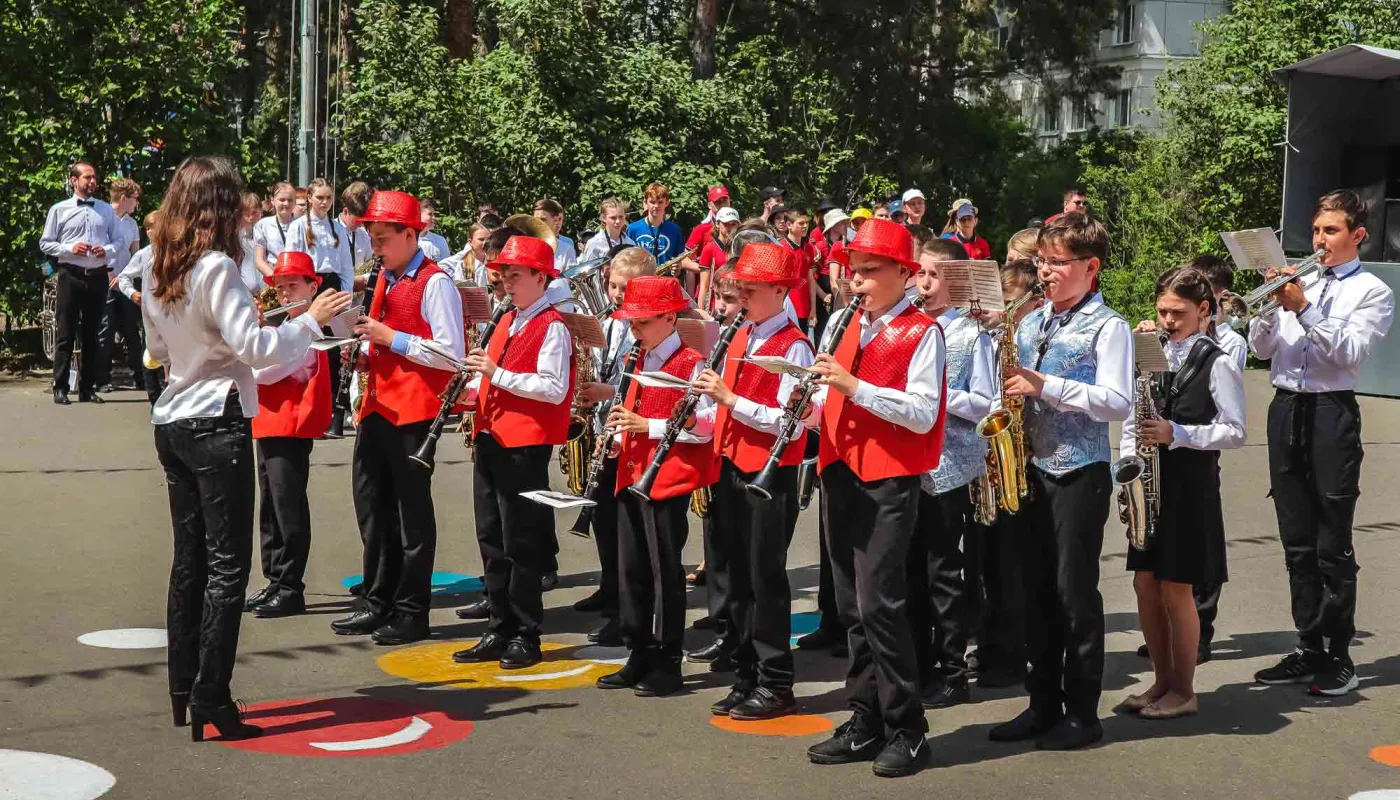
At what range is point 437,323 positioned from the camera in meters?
7.37

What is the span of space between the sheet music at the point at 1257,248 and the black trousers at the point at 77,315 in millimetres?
11654

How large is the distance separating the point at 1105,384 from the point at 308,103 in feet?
43.3

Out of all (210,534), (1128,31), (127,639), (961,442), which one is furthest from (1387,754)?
(1128,31)

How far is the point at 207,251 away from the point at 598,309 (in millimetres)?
3563

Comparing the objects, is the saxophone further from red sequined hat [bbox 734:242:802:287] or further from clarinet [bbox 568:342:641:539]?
clarinet [bbox 568:342:641:539]

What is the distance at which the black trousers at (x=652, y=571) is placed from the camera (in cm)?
671

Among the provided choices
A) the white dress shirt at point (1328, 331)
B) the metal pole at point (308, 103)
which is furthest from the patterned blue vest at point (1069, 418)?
the metal pole at point (308, 103)

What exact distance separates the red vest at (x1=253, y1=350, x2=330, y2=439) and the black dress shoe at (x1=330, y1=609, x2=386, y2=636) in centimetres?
96

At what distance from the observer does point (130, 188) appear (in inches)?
600

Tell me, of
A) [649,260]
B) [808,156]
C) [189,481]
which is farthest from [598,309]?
[808,156]

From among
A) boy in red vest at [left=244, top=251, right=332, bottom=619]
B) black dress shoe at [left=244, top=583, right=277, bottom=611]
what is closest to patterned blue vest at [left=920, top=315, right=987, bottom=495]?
boy in red vest at [left=244, top=251, right=332, bottom=619]

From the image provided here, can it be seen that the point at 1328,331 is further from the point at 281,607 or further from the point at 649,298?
the point at 281,607

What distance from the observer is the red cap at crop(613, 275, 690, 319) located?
6.72 m

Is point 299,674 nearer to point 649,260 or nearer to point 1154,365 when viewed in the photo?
point 649,260
